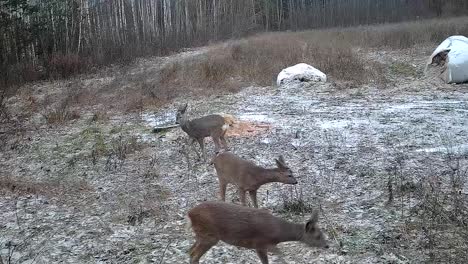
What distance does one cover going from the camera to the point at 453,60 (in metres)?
17.9

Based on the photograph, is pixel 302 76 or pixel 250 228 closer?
pixel 250 228

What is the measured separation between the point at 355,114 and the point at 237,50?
46.8 feet

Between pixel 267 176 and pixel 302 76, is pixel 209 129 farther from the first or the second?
pixel 302 76

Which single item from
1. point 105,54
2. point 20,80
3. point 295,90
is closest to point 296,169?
point 295,90

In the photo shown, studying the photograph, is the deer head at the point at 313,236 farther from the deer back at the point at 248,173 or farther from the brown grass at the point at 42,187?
the brown grass at the point at 42,187

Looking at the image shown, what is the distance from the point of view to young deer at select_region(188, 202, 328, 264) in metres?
5.49

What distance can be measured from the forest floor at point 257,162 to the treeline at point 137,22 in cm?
978

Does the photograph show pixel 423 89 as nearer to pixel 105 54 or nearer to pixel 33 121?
pixel 33 121

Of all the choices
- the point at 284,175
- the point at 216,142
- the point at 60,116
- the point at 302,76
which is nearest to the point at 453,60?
the point at 302,76

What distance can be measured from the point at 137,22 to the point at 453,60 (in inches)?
894

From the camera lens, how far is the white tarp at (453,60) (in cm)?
1764

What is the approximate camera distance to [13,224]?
7832 mm

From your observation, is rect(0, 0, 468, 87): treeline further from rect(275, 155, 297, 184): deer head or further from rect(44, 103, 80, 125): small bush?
rect(275, 155, 297, 184): deer head

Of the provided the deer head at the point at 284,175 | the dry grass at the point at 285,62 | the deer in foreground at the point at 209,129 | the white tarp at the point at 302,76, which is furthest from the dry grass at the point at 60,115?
the deer head at the point at 284,175
